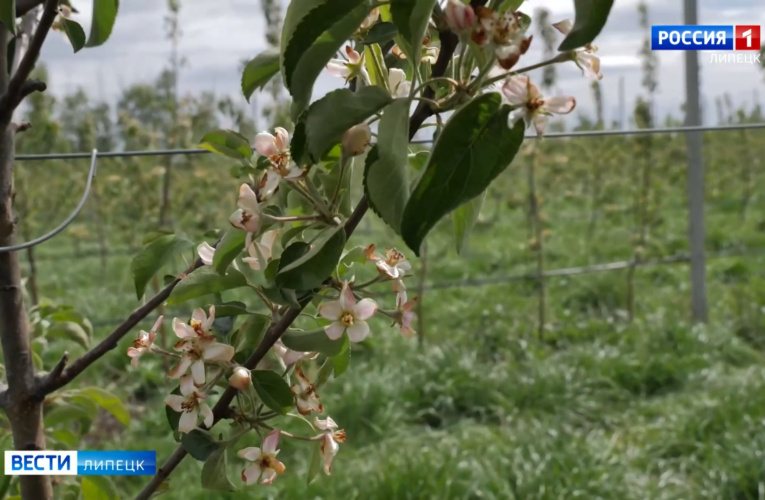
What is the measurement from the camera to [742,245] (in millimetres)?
5406

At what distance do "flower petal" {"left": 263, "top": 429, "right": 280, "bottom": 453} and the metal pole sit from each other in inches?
129

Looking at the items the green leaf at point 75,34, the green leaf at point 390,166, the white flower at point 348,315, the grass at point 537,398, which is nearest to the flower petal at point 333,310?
the white flower at point 348,315

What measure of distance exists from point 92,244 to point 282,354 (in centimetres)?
676

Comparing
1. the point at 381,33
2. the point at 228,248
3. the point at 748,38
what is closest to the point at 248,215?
the point at 228,248

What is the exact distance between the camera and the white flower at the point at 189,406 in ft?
1.90

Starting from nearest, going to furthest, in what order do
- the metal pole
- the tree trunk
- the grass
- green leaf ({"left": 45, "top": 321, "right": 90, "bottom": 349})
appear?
1. the tree trunk
2. green leaf ({"left": 45, "top": 321, "right": 90, "bottom": 349})
3. the grass
4. the metal pole

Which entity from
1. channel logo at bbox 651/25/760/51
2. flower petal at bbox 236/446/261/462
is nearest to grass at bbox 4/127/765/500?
flower petal at bbox 236/446/261/462

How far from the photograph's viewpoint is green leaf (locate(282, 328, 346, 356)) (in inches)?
22.9

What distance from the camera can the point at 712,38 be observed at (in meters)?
1.54

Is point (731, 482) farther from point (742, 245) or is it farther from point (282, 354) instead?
point (742, 245)

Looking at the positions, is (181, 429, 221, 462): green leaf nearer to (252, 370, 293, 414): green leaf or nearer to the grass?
Result: (252, 370, 293, 414): green leaf

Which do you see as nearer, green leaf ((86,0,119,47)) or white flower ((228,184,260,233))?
white flower ((228,184,260,233))

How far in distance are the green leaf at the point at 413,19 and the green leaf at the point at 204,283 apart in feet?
0.78

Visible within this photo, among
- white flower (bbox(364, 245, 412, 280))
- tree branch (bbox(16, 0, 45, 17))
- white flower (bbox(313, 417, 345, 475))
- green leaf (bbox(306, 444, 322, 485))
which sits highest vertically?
tree branch (bbox(16, 0, 45, 17))
